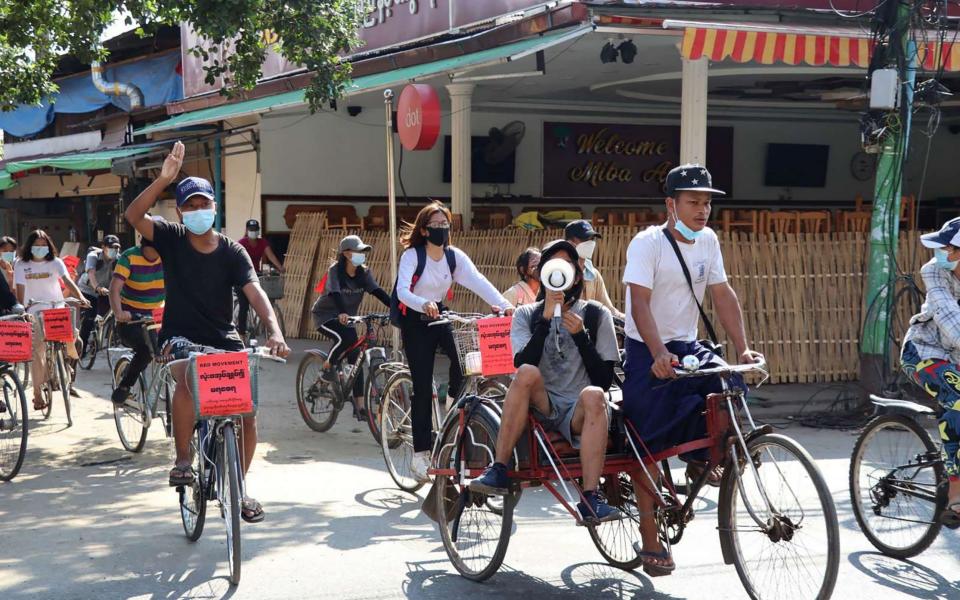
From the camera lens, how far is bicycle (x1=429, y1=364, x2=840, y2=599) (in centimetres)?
467

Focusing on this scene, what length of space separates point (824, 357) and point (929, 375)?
→ 6.40 meters

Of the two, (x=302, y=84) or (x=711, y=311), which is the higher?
(x=302, y=84)

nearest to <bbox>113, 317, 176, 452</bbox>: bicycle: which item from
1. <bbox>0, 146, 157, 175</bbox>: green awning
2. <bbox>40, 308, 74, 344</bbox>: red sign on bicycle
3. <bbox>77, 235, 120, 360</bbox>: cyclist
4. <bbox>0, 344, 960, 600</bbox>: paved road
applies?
<bbox>0, 344, 960, 600</bbox>: paved road

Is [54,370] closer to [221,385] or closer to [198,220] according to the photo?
[198,220]

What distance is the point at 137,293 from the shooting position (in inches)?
386

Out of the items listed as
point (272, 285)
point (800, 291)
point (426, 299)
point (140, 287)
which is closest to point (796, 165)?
point (800, 291)

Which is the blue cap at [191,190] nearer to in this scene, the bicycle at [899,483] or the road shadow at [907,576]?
the bicycle at [899,483]

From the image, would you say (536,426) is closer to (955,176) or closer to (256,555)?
(256,555)

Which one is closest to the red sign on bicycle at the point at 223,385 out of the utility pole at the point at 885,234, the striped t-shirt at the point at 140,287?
the striped t-shirt at the point at 140,287

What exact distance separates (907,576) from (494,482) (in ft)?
7.34

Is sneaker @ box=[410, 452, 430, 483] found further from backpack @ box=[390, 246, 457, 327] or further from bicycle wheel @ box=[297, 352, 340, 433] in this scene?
bicycle wheel @ box=[297, 352, 340, 433]

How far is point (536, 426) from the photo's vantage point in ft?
17.7

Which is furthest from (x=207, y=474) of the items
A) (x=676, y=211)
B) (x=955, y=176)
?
(x=955, y=176)

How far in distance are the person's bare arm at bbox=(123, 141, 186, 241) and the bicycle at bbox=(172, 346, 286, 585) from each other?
0.75 m
